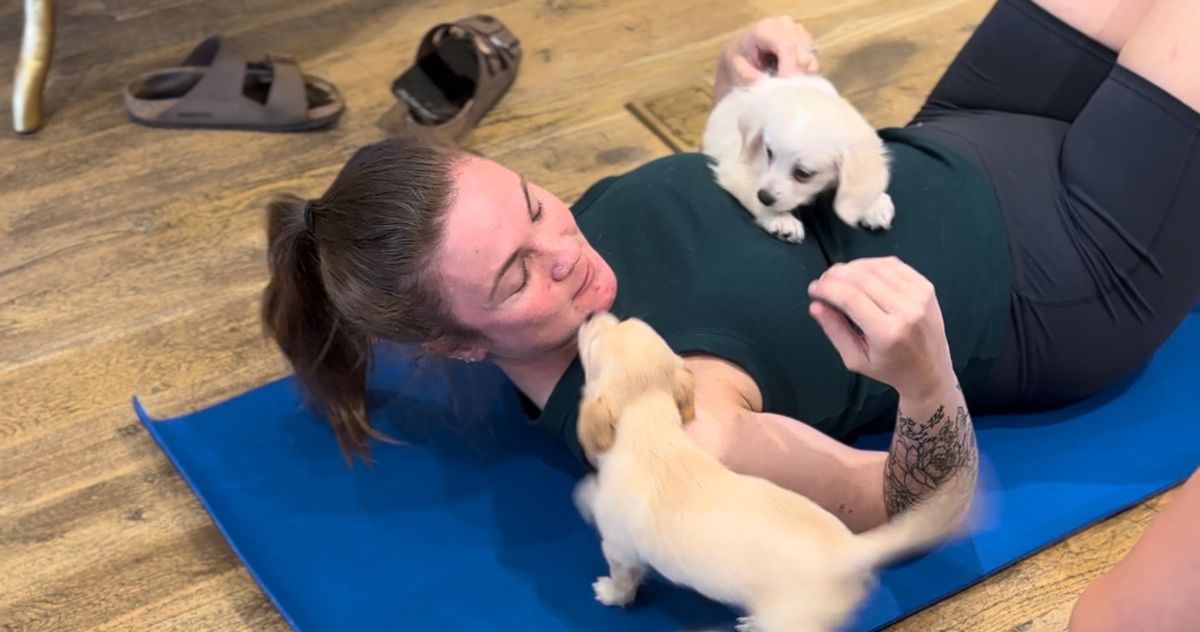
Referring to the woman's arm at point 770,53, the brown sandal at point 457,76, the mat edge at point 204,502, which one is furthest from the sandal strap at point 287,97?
the woman's arm at point 770,53

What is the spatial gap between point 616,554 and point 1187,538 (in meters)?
0.61

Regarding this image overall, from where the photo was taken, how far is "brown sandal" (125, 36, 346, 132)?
2.32 meters

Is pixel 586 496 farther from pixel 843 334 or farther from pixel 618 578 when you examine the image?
pixel 843 334

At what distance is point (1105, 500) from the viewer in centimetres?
156

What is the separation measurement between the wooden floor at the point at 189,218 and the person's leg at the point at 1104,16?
663 mm

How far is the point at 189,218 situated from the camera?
214 cm

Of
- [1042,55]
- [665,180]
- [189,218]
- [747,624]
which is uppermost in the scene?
[1042,55]

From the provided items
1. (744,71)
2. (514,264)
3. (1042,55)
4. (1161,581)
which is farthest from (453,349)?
(1042,55)

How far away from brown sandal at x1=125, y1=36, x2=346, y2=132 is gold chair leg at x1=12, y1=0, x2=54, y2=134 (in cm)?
17

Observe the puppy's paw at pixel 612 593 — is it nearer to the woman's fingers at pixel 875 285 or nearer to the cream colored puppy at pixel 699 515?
the cream colored puppy at pixel 699 515

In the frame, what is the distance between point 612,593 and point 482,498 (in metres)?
0.27

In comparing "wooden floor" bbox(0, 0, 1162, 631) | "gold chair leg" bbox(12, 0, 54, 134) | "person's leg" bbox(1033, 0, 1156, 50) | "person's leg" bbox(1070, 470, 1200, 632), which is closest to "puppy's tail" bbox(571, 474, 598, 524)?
"wooden floor" bbox(0, 0, 1162, 631)

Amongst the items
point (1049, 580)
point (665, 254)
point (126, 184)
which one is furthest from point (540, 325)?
point (126, 184)

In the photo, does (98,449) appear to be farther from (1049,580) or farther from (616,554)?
(1049,580)
